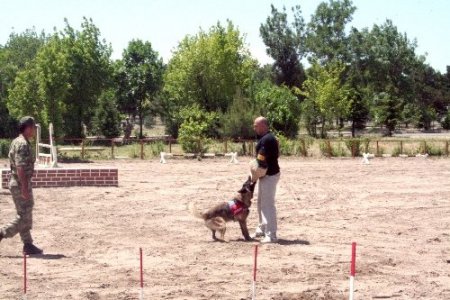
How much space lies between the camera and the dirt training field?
7586 mm

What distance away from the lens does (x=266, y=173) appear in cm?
1011

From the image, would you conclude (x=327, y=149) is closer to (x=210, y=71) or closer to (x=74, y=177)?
(x=74, y=177)


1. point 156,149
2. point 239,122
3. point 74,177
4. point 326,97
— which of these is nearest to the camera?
point 74,177

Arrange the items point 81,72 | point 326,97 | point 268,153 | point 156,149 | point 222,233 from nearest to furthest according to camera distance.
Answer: point 268,153 < point 222,233 < point 156,149 < point 81,72 < point 326,97

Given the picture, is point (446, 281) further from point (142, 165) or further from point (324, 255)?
point (142, 165)

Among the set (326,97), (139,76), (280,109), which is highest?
(139,76)

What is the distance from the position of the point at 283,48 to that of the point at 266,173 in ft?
219

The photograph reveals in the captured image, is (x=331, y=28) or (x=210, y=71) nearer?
(x=210, y=71)

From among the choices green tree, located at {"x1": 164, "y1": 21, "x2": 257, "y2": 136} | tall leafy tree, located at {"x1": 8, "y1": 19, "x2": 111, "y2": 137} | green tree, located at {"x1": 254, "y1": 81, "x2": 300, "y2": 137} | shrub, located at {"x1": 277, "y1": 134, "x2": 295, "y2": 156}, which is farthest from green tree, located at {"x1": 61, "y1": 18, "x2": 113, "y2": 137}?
shrub, located at {"x1": 277, "y1": 134, "x2": 295, "y2": 156}

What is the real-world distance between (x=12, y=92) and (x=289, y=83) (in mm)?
47040

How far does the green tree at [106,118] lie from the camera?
51750 millimetres

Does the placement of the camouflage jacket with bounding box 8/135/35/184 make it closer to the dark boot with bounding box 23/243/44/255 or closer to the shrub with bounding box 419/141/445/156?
the dark boot with bounding box 23/243/44/255

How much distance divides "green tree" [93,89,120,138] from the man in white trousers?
42.7m

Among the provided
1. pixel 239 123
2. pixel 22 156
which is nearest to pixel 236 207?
pixel 22 156
